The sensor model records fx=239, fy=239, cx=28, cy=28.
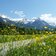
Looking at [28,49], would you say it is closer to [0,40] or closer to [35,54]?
[35,54]

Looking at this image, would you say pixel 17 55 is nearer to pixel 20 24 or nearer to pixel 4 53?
pixel 4 53

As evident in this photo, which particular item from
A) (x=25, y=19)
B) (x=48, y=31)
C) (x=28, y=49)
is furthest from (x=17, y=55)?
(x=48, y=31)

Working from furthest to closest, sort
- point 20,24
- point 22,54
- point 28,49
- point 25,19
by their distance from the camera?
1. point 20,24
2. point 25,19
3. point 28,49
4. point 22,54

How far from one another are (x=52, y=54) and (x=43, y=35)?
17.3ft

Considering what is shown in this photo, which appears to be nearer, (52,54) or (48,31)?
(52,54)

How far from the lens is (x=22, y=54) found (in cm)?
680

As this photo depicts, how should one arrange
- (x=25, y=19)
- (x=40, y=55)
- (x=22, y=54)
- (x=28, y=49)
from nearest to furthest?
(x=22, y=54)
(x=40, y=55)
(x=28, y=49)
(x=25, y=19)

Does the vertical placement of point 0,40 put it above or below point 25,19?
below

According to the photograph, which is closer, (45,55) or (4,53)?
(4,53)

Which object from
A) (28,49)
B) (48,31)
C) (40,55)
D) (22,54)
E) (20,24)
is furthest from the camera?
(48,31)

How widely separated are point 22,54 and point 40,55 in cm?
74

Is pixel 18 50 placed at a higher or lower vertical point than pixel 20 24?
lower

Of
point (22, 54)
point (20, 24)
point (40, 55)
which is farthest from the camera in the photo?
point (20, 24)

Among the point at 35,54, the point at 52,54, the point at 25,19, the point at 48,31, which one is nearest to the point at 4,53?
the point at 35,54
